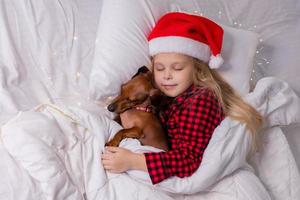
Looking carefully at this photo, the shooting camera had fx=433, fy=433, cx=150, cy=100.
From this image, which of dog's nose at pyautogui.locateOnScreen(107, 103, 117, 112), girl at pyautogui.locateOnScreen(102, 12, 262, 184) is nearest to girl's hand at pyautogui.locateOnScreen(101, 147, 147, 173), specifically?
girl at pyautogui.locateOnScreen(102, 12, 262, 184)

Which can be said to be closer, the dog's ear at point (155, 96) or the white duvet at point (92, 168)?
the white duvet at point (92, 168)

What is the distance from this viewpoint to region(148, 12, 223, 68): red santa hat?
59.3 inches

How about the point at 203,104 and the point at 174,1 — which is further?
the point at 174,1

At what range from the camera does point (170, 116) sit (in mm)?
1521

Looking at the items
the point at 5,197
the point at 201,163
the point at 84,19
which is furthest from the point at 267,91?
the point at 5,197

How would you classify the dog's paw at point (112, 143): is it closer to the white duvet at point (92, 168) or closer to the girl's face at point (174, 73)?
the white duvet at point (92, 168)

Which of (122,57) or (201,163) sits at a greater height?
(122,57)

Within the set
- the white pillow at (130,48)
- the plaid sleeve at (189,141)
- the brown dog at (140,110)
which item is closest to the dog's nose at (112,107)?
the brown dog at (140,110)

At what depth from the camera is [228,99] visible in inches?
60.9

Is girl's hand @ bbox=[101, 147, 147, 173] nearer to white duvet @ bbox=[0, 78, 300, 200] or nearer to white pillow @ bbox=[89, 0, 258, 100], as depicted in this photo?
white duvet @ bbox=[0, 78, 300, 200]

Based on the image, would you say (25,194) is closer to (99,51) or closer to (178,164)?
(178,164)

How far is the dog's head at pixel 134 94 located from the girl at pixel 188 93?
0.04 metres

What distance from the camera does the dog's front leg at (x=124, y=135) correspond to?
4.67 feet

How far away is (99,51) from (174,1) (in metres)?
0.44
